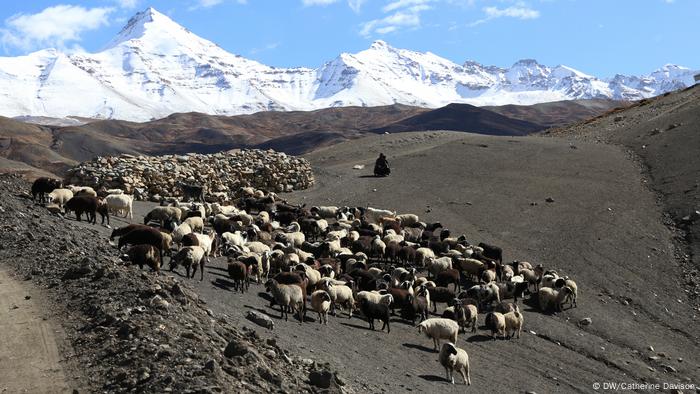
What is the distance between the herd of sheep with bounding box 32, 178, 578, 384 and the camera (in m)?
15.7

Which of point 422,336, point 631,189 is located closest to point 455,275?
point 422,336

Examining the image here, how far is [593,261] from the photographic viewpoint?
85.0ft

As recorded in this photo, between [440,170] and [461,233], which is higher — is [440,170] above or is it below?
above

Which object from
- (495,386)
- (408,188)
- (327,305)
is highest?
(408,188)

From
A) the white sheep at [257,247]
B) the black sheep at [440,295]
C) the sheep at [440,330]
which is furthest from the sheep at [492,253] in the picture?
the sheep at [440,330]

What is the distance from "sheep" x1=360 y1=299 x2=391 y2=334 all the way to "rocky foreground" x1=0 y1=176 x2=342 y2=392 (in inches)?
148

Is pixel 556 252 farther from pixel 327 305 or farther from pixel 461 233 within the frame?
pixel 327 305

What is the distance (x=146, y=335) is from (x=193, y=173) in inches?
978

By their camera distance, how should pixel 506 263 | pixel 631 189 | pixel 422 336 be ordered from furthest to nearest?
pixel 631 189 < pixel 506 263 < pixel 422 336

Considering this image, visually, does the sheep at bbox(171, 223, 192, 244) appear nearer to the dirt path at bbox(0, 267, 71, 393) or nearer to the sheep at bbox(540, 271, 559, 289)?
the dirt path at bbox(0, 267, 71, 393)

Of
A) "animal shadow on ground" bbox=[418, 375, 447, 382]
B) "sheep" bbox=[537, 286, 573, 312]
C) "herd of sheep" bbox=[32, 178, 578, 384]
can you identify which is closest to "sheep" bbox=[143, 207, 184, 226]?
"herd of sheep" bbox=[32, 178, 578, 384]

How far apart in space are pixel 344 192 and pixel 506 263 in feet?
42.3

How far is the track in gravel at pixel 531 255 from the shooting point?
46.0 feet

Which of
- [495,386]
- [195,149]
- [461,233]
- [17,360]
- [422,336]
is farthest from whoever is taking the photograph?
[195,149]
